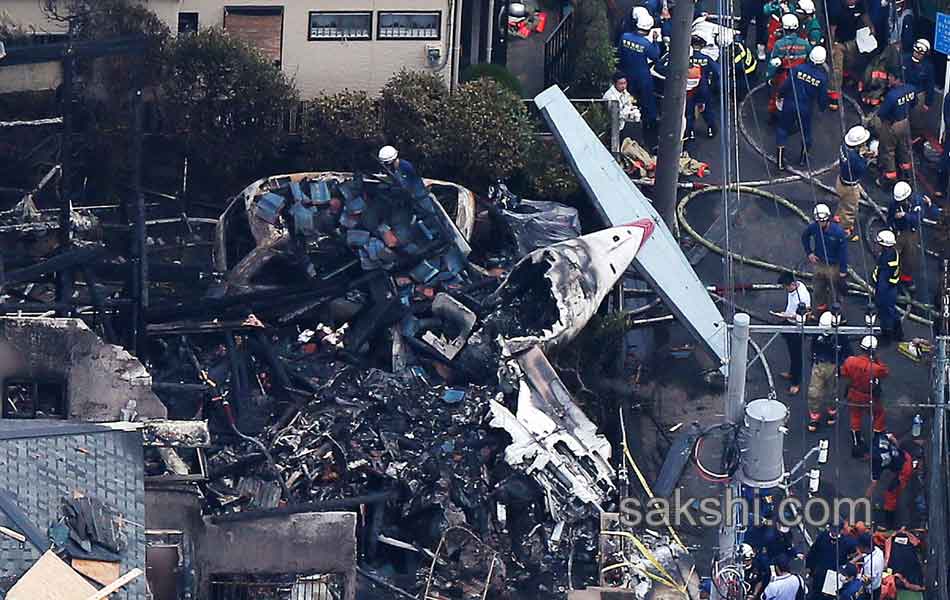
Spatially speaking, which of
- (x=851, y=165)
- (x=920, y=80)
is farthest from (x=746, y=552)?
(x=920, y=80)

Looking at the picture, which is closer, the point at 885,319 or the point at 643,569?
the point at 643,569

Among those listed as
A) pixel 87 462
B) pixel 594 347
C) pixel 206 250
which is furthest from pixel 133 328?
pixel 87 462

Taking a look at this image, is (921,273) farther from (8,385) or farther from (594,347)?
(8,385)

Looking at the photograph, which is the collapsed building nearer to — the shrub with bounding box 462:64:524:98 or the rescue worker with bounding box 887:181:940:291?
the shrub with bounding box 462:64:524:98

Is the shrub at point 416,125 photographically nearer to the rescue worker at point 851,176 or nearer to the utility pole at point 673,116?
the utility pole at point 673,116

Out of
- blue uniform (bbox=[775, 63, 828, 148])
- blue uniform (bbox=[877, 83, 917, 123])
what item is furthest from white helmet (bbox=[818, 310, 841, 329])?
blue uniform (bbox=[775, 63, 828, 148])

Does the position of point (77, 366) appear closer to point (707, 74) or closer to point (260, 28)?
point (260, 28)
